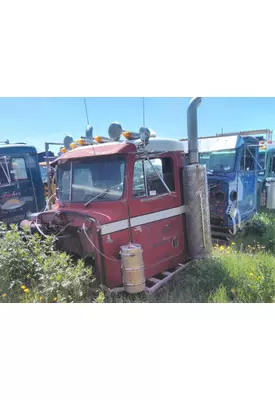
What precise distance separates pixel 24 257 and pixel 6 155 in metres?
4.03

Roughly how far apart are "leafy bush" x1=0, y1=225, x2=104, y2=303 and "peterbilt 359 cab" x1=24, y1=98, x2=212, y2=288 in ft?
0.99

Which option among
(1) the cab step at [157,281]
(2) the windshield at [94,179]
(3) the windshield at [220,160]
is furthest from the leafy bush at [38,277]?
(3) the windshield at [220,160]

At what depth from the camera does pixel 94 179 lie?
11.6 ft

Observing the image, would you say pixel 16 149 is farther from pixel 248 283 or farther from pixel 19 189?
pixel 248 283

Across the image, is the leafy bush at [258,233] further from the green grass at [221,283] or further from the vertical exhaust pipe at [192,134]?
the vertical exhaust pipe at [192,134]

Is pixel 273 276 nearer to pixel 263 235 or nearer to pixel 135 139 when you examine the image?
pixel 135 139

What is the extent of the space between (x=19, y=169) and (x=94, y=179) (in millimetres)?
3786

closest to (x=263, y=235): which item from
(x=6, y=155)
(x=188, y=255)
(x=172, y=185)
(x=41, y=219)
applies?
(x=188, y=255)

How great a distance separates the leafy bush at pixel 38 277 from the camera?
2.74 meters

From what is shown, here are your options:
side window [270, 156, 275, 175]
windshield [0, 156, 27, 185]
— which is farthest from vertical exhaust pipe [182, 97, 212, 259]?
side window [270, 156, 275, 175]

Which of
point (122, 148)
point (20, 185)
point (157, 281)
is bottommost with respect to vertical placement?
point (157, 281)

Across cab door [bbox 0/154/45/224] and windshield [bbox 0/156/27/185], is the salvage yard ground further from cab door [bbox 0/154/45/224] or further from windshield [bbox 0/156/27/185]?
windshield [bbox 0/156/27/185]

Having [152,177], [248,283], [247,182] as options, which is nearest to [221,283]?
[248,283]

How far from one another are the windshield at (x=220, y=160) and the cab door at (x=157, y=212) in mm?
2480
